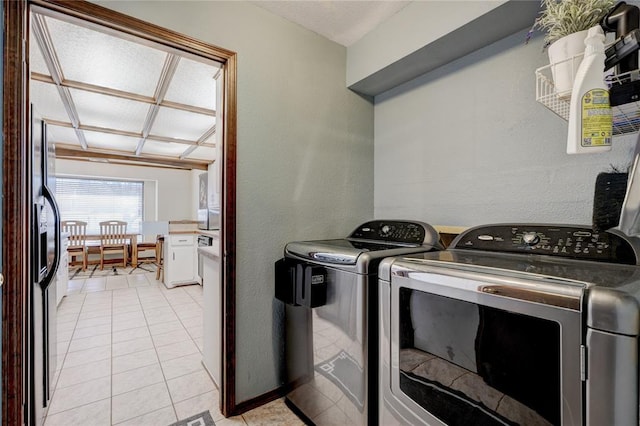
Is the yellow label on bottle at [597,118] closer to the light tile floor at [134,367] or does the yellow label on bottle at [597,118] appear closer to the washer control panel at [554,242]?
the washer control panel at [554,242]

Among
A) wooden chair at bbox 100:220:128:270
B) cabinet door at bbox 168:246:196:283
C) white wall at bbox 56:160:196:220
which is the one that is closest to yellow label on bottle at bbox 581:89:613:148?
cabinet door at bbox 168:246:196:283

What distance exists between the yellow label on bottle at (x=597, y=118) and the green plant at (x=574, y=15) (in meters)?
0.25

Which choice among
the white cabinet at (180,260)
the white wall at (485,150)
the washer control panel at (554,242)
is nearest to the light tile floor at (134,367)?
the white cabinet at (180,260)

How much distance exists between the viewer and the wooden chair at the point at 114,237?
19.4 ft

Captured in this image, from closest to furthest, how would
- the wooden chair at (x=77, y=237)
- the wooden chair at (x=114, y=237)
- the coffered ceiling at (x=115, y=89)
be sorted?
the coffered ceiling at (x=115, y=89), the wooden chair at (x=77, y=237), the wooden chair at (x=114, y=237)

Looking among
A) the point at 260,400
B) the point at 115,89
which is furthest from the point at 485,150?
the point at 115,89

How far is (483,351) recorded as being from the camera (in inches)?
33.7

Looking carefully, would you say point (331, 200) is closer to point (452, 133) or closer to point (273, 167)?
point (273, 167)

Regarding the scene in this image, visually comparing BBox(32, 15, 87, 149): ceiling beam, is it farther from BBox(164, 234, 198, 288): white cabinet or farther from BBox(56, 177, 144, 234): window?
BBox(56, 177, 144, 234): window

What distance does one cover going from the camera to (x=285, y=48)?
1872 millimetres

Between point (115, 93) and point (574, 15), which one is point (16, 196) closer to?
point (115, 93)

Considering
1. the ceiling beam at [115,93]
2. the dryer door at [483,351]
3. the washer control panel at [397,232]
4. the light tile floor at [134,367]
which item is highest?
the ceiling beam at [115,93]

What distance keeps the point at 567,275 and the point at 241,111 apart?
1.63 m

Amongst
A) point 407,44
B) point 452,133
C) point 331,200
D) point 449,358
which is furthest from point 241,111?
point 449,358
